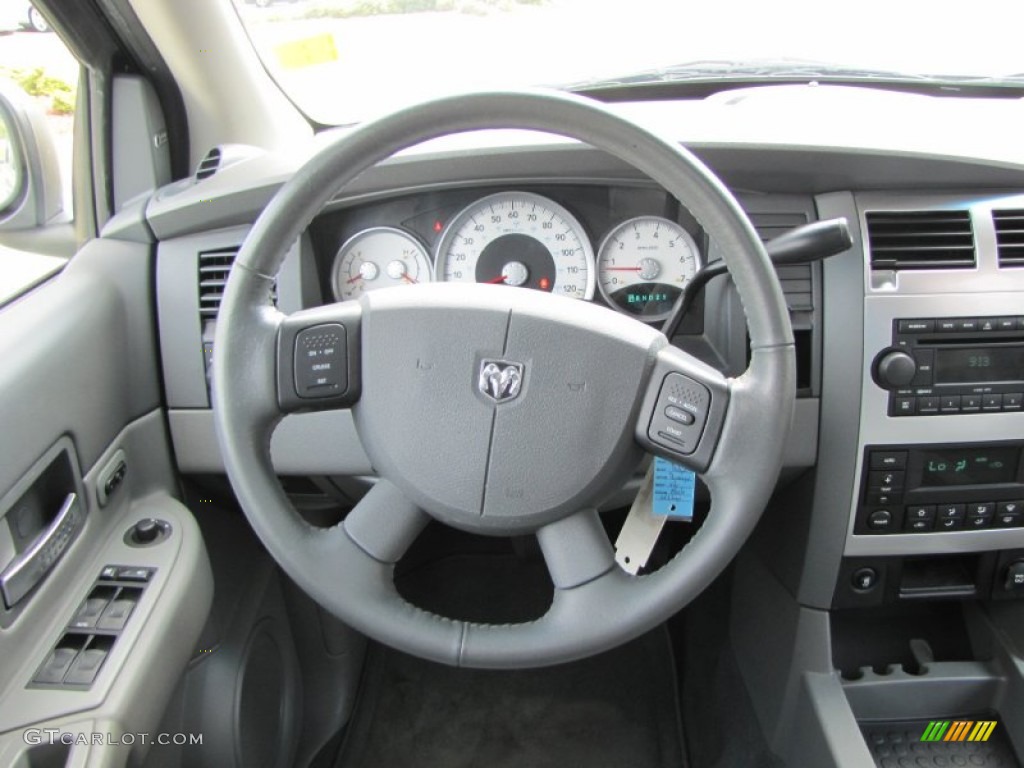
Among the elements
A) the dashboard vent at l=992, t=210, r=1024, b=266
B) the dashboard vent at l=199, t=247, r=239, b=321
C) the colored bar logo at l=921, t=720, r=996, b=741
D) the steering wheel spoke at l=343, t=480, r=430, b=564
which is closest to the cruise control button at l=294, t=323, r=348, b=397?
the steering wheel spoke at l=343, t=480, r=430, b=564

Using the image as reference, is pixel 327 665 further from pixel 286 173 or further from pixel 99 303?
pixel 286 173

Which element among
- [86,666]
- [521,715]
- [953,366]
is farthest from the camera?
[521,715]

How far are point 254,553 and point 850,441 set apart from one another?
1.20 metres

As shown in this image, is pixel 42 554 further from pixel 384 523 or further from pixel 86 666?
pixel 384 523

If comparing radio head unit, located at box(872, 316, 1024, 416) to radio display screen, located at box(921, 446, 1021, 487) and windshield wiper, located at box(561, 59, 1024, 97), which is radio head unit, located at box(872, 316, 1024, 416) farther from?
windshield wiper, located at box(561, 59, 1024, 97)

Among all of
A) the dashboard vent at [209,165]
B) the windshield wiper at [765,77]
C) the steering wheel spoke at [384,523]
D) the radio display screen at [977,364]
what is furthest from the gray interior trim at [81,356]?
the radio display screen at [977,364]

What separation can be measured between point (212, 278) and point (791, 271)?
0.97 metres

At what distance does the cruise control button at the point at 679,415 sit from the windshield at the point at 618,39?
3.31 ft

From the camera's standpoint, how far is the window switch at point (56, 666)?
1.07 metres

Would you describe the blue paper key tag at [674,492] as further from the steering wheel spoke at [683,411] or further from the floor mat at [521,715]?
the floor mat at [521,715]

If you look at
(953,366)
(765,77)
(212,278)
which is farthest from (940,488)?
(212,278)

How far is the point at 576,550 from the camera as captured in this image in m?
1.01

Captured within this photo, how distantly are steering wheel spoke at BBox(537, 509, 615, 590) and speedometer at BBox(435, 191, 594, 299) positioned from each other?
0.53 m

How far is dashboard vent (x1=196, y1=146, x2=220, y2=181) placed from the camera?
5.21 feet
